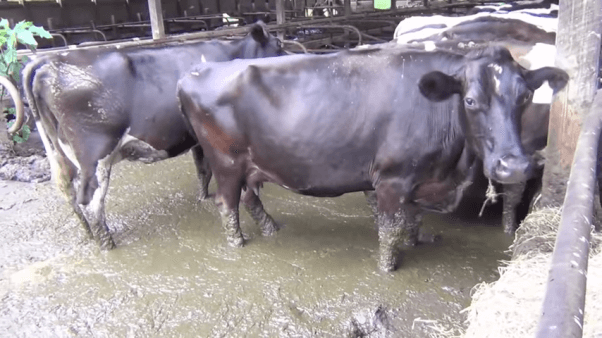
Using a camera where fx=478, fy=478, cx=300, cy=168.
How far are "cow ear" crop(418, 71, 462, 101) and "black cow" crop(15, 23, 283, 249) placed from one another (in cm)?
234

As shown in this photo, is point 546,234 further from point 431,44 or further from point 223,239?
point 223,239

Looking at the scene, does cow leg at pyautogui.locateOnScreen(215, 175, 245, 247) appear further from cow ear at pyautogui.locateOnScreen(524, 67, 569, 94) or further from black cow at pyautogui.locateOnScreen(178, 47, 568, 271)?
cow ear at pyautogui.locateOnScreen(524, 67, 569, 94)

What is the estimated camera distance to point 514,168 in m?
2.69

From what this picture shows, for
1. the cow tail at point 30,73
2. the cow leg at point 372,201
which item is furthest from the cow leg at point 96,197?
the cow leg at point 372,201

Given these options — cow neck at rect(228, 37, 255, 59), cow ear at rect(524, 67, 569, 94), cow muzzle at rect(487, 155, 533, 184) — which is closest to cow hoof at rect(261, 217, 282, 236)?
cow neck at rect(228, 37, 255, 59)

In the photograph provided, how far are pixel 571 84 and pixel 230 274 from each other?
260cm

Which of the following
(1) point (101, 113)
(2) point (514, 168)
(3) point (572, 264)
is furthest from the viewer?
(1) point (101, 113)

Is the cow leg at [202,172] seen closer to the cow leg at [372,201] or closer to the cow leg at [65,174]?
the cow leg at [65,174]

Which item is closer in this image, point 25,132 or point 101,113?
point 101,113

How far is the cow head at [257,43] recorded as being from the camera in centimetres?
487

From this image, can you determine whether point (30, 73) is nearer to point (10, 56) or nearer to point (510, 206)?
point (10, 56)

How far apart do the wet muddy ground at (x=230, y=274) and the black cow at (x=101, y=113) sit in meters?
0.48

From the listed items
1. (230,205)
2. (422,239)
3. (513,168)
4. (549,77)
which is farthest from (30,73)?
(549,77)

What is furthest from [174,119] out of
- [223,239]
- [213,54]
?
[223,239]
